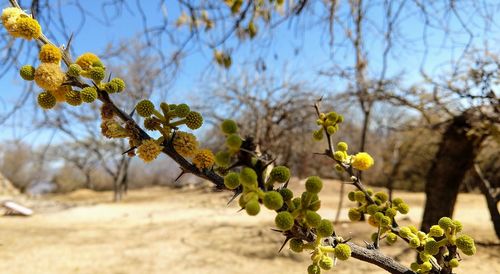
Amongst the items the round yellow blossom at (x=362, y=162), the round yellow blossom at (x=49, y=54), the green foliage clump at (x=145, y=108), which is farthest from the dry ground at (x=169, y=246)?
the round yellow blossom at (x=49, y=54)

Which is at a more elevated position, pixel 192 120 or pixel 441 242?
pixel 192 120

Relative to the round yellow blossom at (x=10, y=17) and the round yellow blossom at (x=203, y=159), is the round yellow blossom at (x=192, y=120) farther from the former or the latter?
the round yellow blossom at (x=10, y=17)

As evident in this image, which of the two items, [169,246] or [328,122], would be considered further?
[169,246]

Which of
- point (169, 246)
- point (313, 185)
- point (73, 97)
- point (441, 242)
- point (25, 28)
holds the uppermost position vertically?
point (25, 28)

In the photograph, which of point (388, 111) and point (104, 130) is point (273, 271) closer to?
point (104, 130)

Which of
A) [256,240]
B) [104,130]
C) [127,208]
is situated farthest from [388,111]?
[104,130]

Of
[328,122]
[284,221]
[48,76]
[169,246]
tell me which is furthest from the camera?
[169,246]

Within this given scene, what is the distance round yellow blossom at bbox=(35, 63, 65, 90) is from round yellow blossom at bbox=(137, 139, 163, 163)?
0.63 feet

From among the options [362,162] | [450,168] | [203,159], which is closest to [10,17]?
[203,159]

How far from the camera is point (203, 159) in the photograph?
2.27 ft

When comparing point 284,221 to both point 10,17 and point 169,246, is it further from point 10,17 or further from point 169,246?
point 169,246

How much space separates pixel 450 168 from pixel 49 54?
5828 millimetres

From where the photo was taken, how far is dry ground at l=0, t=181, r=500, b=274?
15.8 feet

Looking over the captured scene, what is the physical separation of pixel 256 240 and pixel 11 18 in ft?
20.1
